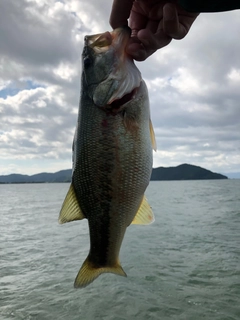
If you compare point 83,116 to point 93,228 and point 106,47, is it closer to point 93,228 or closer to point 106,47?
point 106,47

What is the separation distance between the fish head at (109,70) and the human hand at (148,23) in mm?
100

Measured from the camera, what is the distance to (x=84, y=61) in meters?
3.31

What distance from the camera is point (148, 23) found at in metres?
3.23

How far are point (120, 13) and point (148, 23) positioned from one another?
35cm

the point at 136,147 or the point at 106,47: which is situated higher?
the point at 106,47

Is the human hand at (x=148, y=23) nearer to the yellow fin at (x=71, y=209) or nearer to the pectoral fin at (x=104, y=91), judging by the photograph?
the pectoral fin at (x=104, y=91)

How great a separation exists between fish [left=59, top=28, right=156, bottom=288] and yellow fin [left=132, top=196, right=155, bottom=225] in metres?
0.20

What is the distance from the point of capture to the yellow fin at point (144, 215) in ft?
11.5

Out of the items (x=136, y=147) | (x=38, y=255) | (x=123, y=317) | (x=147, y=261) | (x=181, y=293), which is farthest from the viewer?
(x=38, y=255)

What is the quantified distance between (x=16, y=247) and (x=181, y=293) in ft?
44.5

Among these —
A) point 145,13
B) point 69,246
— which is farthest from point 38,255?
point 145,13

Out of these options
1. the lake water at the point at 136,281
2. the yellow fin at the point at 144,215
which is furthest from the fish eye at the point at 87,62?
the lake water at the point at 136,281

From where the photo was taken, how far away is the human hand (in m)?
2.88

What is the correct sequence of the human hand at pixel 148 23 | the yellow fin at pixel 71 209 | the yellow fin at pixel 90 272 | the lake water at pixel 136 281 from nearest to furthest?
the human hand at pixel 148 23, the yellow fin at pixel 71 209, the yellow fin at pixel 90 272, the lake water at pixel 136 281
